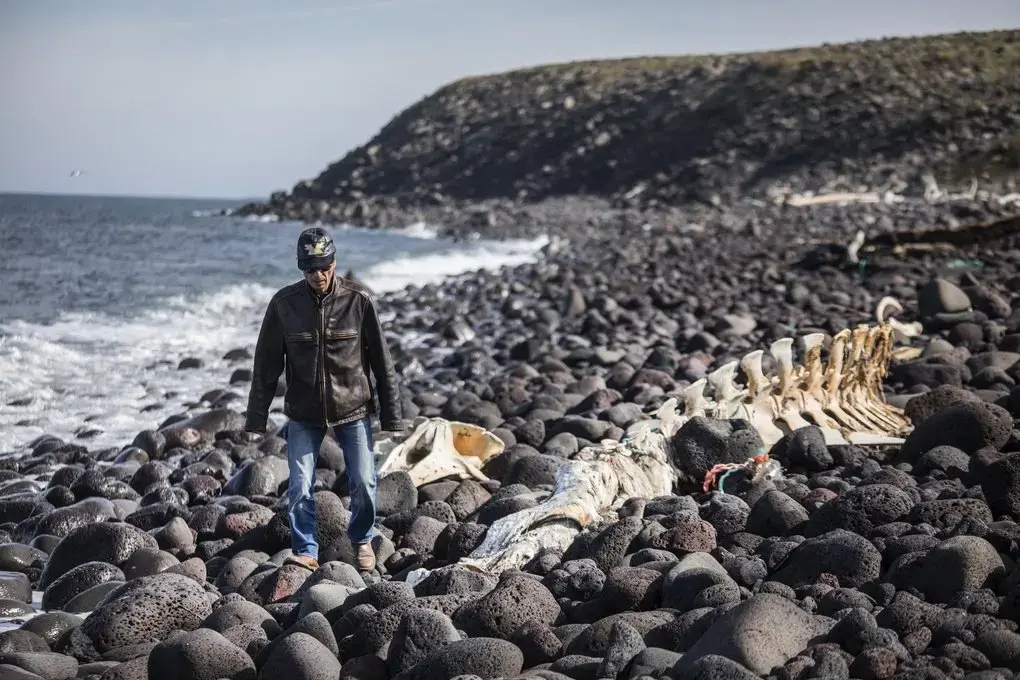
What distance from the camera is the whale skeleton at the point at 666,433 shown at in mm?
5219

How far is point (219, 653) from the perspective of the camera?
3953 millimetres

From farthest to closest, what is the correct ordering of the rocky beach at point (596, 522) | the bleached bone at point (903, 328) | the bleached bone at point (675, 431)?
the bleached bone at point (903, 328), the bleached bone at point (675, 431), the rocky beach at point (596, 522)

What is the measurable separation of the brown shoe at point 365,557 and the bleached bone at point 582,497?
0.65 m

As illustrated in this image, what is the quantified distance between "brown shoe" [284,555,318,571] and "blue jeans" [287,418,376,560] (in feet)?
0.44

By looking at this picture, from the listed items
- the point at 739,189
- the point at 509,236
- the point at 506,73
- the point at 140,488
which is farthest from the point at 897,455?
the point at 506,73

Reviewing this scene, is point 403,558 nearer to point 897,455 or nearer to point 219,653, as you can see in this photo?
point 219,653

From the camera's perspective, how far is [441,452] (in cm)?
685

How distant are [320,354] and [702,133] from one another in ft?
186

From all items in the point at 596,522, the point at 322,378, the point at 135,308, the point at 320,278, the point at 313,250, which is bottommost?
the point at 135,308

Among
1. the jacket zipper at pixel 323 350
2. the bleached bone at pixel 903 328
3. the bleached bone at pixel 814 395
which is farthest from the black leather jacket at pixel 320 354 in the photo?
the bleached bone at pixel 903 328

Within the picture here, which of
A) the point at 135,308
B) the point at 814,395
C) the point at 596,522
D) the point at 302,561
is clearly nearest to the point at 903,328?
the point at 814,395

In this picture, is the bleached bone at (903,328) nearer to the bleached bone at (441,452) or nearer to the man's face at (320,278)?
the bleached bone at (441,452)

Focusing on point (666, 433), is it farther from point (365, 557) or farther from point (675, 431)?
point (365, 557)

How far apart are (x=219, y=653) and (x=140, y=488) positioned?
4.30 m
